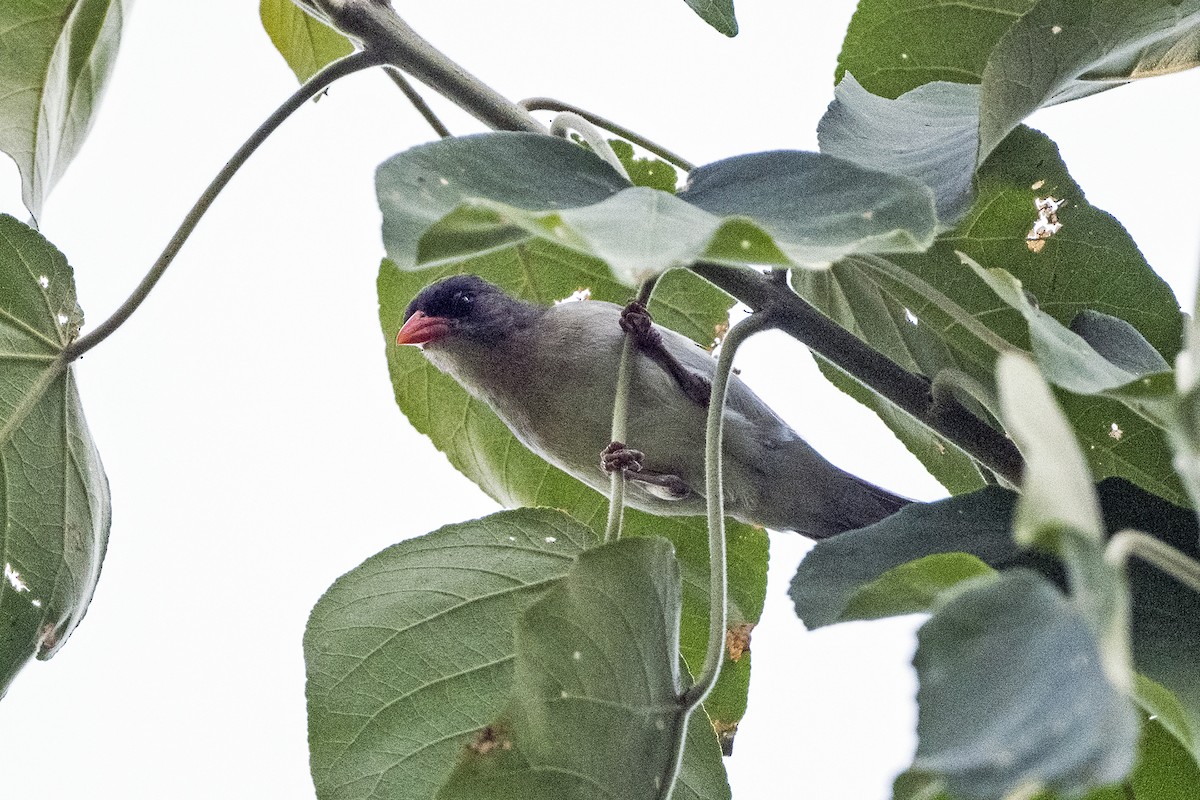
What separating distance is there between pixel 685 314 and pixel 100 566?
1.01 meters

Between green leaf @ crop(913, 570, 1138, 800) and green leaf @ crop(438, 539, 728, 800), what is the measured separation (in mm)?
373

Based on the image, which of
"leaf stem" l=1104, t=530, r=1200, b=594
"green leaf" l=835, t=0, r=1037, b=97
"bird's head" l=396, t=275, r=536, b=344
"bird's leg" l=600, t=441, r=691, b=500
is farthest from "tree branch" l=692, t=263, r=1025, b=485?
"bird's head" l=396, t=275, r=536, b=344

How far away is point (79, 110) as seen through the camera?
2.00 metres

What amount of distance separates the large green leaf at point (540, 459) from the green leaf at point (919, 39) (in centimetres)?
57

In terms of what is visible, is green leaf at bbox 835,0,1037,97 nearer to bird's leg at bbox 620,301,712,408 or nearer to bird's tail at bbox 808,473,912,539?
bird's leg at bbox 620,301,712,408

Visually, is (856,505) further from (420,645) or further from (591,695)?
(591,695)

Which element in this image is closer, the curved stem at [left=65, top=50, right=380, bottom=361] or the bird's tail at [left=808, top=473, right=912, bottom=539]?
the curved stem at [left=65, top=50, right=380, bottom=361]

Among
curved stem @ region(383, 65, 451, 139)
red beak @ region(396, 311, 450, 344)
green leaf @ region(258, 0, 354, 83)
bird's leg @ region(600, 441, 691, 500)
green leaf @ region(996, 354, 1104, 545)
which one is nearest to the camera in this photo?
green leaf @ region(996, 354, 1104, 545)

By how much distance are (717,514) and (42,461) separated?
1.00m

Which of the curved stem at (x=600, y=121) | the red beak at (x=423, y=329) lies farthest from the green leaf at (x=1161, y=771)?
A: the red beak at (x=423, y=329)

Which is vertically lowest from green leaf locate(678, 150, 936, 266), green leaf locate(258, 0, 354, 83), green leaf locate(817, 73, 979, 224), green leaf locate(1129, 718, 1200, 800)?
green leaf locate(1129, 718, 1200, 800)

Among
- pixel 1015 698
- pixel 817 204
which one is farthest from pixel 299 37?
pixel 1015 698

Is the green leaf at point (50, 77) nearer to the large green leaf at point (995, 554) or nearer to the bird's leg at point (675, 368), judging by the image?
the bird's leg at point (675, 368)

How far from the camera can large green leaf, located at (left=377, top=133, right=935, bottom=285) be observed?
2.80 ft
